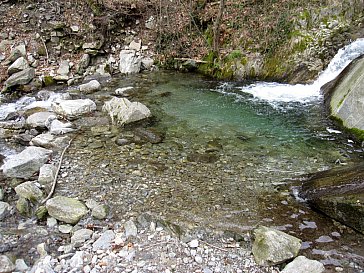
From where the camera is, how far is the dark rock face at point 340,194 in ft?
14.0

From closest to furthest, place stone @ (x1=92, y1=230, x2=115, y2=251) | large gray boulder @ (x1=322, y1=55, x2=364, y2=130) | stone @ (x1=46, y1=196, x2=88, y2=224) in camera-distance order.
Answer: stone @ (x1=92, y1=230, x2=115, y2=251) → stone @ (x1=46, y1=196, x2=88, y2=224) → large gray boulder @ (x1=322, y1=55, x2=364, y2=130)

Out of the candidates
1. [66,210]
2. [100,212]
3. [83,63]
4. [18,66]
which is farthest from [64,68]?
[100,212]

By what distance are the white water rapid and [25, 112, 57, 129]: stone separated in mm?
6108

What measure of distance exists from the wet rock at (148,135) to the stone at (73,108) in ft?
6.54

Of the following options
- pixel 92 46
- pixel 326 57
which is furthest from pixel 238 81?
pixel 92 46

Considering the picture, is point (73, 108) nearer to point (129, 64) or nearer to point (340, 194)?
point (129, 64)

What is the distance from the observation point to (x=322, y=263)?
150 inches

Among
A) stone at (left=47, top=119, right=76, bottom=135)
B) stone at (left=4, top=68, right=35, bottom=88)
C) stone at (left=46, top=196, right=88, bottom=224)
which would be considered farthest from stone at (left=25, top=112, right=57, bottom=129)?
stone at (left=46, top=196, right=88, bottom=224)

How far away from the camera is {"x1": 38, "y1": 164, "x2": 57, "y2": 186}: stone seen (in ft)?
18.7

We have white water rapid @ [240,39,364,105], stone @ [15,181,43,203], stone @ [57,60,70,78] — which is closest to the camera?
stone @ [15,181,43,203]

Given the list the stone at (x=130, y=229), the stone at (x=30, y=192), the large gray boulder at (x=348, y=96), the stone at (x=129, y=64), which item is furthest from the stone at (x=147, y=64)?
the stone at (x=130, y=229)

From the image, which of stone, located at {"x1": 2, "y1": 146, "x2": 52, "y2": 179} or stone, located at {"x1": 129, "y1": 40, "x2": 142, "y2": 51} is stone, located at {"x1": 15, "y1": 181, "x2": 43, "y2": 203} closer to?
stone, located at {"x1": 2, "y1": 146, "x2": 52, "y2": 179}

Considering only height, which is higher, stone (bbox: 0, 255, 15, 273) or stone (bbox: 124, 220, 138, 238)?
stone (bbox: 124, 220, 138, 238)

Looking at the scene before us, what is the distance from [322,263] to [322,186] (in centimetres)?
148
